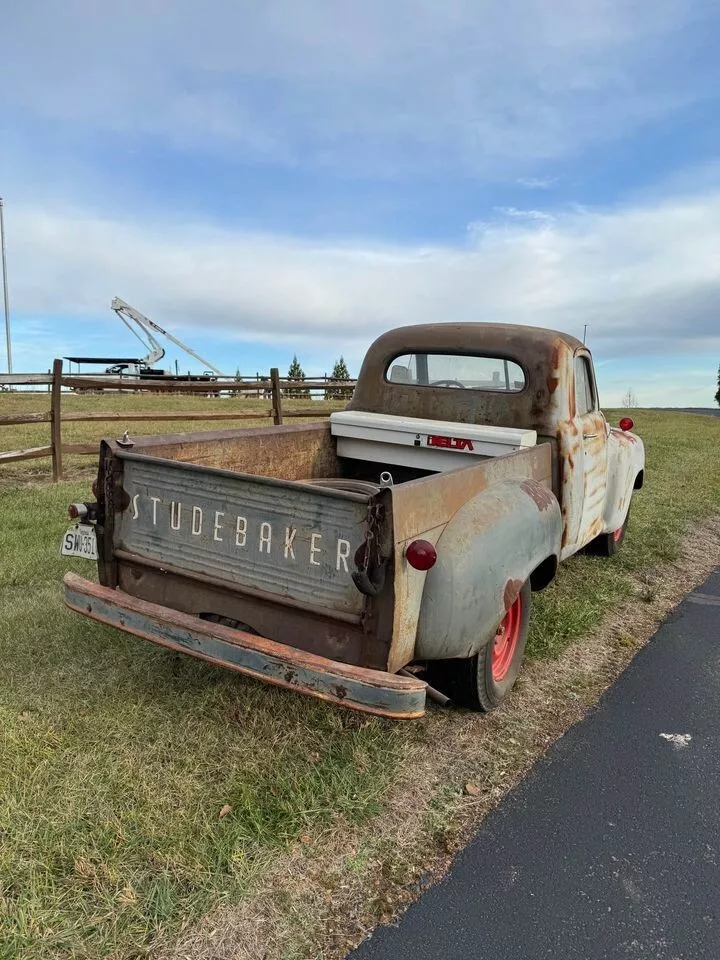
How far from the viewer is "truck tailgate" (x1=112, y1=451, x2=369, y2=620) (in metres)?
2.71

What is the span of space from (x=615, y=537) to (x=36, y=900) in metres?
5.41

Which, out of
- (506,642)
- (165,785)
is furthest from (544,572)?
(165,785)

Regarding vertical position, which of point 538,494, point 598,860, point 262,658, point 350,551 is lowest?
point 598,860

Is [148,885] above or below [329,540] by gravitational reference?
below

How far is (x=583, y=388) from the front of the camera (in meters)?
5.09

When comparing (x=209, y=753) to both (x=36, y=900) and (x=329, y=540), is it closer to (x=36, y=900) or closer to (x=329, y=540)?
(x=36, y=900)

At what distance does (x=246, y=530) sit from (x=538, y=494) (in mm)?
1538

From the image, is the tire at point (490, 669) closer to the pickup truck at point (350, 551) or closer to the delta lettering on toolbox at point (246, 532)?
the pickup truck at point (350, 551)

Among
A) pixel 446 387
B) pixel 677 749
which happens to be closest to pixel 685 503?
pixel 446 387

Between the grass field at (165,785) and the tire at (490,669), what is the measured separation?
0.39 ft

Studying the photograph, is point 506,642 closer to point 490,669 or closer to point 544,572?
point 490,669

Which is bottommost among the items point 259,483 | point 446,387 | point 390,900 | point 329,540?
point 390,900

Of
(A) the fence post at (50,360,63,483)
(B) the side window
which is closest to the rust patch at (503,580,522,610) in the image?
(B) the side window

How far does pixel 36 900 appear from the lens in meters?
2.17
